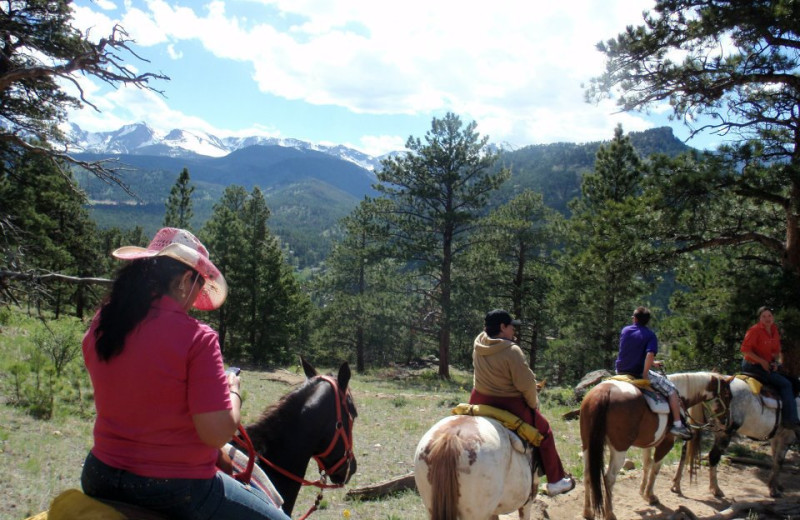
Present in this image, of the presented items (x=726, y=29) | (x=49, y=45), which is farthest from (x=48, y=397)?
(x=726, y=29)

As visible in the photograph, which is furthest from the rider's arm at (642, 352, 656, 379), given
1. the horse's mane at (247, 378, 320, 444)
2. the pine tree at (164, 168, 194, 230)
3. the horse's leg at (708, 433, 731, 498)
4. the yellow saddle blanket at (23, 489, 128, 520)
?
the pine tree at (164, 168, 194, 230)

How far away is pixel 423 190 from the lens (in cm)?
2112

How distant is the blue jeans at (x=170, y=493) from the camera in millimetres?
2014

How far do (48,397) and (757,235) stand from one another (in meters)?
13.3

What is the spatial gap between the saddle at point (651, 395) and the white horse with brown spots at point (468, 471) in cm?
279

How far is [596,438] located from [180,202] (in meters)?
33.8

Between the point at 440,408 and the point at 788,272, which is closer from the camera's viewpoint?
the point at 788,272

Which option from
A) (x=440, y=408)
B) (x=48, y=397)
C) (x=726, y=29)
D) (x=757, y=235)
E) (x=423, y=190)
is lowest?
(x=440, y=408)

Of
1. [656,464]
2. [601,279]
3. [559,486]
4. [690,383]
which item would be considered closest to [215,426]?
[559,486]

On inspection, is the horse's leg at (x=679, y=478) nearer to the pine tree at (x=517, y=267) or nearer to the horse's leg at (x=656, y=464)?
the horse's leg at (x=656, y=464)

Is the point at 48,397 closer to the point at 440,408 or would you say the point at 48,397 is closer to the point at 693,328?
the point at 440,408

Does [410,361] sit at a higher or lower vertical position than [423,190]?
lower

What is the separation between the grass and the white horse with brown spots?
5.07ft

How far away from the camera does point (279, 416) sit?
3393mm
